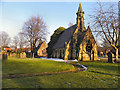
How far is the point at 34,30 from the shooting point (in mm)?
31859

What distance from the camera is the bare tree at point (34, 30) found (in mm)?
31859

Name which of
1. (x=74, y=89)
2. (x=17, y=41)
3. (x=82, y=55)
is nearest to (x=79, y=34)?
(x=82, y=55)

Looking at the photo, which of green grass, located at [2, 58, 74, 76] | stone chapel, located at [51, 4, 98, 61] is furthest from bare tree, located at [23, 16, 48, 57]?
green grass, located at [2, 58, 74, 76]

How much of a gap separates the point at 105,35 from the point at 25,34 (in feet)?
81.8

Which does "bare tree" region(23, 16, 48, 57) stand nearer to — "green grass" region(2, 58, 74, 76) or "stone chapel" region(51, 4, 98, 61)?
"stone chapel" region(51, 4, 98, 61)

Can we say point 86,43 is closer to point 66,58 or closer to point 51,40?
point 66,58

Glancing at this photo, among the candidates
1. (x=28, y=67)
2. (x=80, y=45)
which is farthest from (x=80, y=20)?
(x=28, y=67)

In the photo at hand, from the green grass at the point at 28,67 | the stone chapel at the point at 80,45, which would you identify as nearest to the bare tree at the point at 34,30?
the stone chapel at the point at 80,45

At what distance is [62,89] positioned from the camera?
481 cm

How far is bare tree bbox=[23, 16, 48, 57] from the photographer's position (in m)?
31.9

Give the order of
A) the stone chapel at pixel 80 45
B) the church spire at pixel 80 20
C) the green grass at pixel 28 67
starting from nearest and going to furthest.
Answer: the green grass at pixel 28 67 < the stone chapel at pixel 80 45 < the church spire at pixel 80 20

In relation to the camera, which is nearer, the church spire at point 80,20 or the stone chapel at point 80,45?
the stone chapel at point 80,45

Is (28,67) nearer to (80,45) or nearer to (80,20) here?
(80,45)

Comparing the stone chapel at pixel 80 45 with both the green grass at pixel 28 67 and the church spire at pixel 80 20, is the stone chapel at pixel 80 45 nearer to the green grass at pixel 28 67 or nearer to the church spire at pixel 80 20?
the church spire at pixel 80 20
